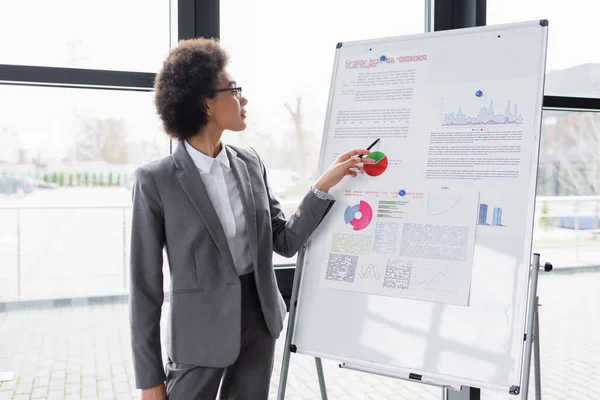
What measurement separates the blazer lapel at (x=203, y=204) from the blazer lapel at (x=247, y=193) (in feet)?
0.27

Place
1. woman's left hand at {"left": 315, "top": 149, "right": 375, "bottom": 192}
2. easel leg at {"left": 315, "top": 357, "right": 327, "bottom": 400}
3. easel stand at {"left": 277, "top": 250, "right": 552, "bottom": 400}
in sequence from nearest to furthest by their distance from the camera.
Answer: easel stand at {"left": 277, "top": 250, "right": 552, "bottom": 400}, woman's left hand at {"left": 315, "top": 149, "right": 375, "bottom": 192}, easel leg at {"left": 315, "top": 357, "right": 327, "bottom": 400}

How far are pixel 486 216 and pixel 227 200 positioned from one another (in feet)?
2.52

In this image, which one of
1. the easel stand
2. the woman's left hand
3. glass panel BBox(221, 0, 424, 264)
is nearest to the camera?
the easel stand

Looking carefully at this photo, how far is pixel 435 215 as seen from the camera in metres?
1.66

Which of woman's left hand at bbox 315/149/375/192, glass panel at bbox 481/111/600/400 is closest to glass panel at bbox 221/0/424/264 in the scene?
woman's left hand at bbox 315/149/375/192

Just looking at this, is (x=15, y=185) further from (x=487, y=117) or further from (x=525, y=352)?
(x=525, y=352)

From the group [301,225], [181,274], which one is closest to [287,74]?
[301,225]

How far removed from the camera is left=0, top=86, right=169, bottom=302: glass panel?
1.94 metres

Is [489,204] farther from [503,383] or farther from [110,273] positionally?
[110,273]

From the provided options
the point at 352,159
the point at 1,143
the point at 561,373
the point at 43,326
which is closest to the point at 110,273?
the point at 43,326

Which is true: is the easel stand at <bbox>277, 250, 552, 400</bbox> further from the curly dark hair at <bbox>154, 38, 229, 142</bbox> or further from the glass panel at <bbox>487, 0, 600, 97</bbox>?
the glass panel at <bbox>487, 0, 600, 97</bbox>

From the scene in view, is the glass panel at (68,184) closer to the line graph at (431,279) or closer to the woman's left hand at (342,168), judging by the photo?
the woman's left hand at (342,168)

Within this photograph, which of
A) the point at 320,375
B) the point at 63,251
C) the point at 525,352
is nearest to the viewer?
the point at 525,352

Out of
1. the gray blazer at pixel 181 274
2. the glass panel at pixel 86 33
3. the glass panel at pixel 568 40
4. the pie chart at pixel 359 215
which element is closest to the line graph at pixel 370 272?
the pie chart at pixel 359 215
